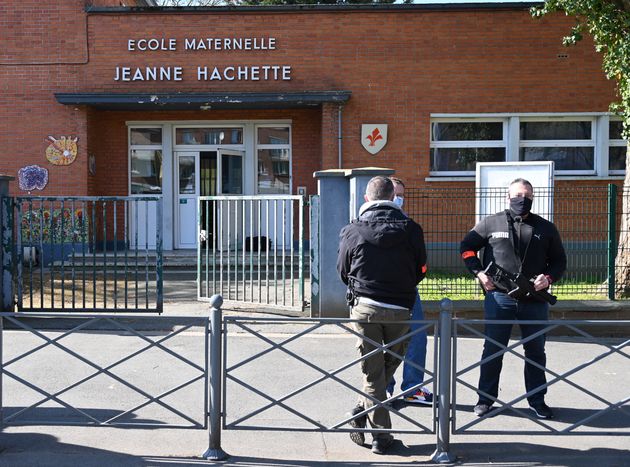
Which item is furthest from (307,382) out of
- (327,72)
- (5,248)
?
(327,72)

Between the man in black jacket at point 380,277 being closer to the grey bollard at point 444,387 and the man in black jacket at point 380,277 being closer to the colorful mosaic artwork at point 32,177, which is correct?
the grey bollard at point 444,387

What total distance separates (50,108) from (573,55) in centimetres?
1079

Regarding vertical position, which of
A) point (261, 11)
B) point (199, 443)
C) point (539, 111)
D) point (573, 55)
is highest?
point (261, 11)

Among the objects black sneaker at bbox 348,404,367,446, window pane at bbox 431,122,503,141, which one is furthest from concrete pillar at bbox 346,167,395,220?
window pane at bbox 431,122,503,141

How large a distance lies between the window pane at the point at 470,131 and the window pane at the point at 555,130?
0.56 metres

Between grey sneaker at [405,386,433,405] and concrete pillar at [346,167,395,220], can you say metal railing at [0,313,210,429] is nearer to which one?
grey sneaker at [405,386,433,405]

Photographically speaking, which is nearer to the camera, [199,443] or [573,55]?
[199,443]

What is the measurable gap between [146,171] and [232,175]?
1.91 m

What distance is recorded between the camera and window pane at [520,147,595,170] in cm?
1512

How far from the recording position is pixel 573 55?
1477 centimetres

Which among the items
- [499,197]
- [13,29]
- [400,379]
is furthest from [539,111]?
[13,29]

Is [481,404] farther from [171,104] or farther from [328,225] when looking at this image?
[171,104]

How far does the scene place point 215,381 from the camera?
501cm

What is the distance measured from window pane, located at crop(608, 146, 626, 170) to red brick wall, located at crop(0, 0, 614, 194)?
1016 mm
